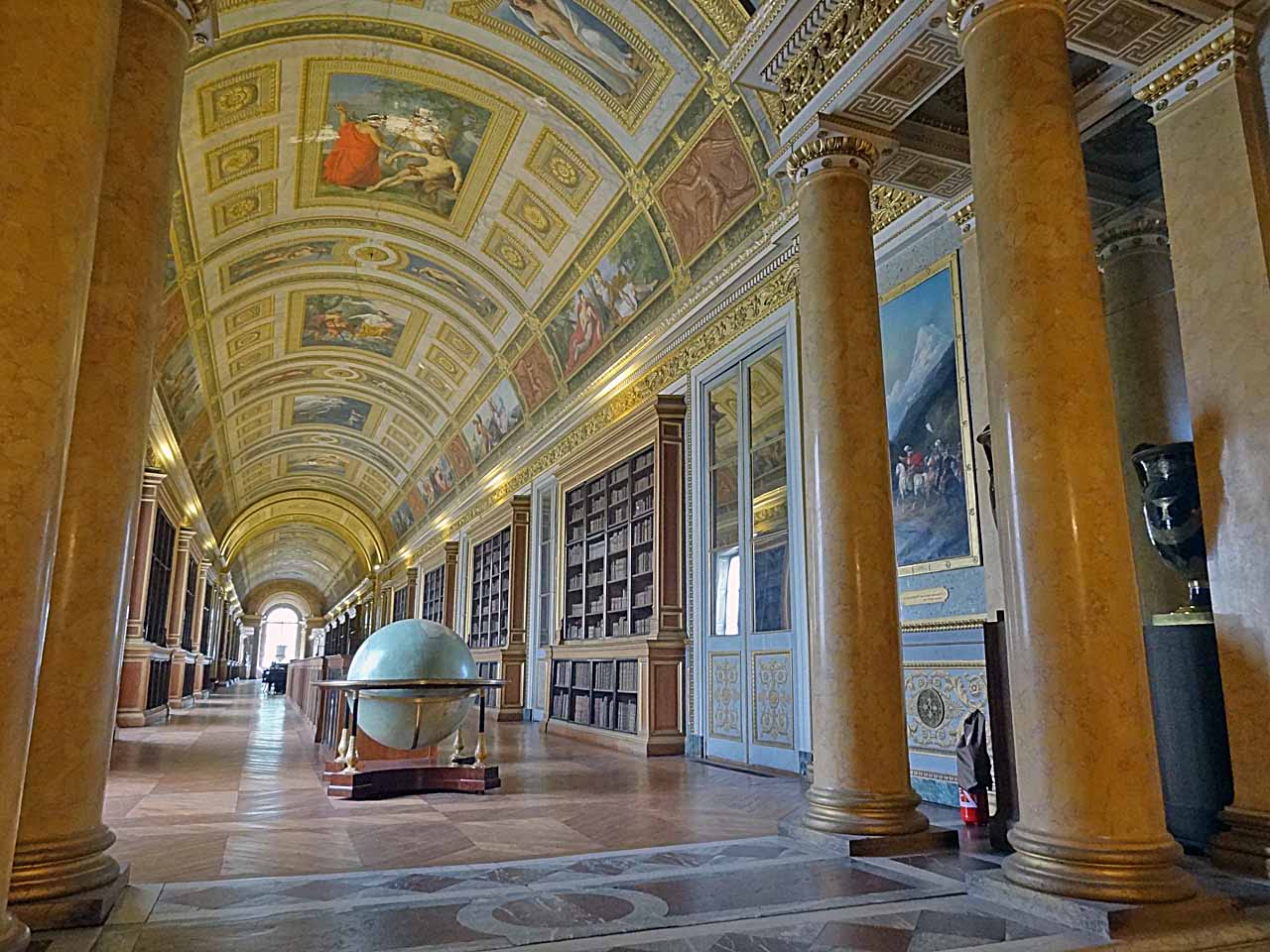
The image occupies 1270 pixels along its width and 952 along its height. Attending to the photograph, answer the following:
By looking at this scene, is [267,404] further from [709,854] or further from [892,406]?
[709,854]

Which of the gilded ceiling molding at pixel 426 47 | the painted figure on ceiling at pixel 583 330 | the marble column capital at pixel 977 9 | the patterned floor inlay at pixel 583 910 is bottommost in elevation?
the patterned floor inlay at pixel 583 910

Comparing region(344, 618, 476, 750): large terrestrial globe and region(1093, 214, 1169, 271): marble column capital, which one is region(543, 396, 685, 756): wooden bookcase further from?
region(1093, 214, 1169, 271): marble column capital

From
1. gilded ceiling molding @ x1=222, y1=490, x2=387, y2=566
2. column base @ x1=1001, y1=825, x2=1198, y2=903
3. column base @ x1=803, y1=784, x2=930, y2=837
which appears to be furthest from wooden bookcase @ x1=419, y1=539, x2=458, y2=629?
column base @ x1=1001, y1=825, x2=1198, y2=903

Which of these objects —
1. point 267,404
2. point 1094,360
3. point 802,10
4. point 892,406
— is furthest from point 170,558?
point 1094,360

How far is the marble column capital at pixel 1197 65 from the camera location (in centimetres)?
483

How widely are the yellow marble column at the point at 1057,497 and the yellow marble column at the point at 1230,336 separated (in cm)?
139

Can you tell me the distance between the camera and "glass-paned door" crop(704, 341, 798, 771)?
8.44m

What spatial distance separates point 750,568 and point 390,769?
13.3ft

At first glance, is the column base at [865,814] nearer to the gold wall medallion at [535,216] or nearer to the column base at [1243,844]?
the column base at [1243,844]

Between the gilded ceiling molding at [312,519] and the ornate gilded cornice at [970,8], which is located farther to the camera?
the gilded ceiling molding at [312,519]

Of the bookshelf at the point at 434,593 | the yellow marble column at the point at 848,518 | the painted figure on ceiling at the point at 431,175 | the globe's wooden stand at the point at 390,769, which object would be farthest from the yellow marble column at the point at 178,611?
the yellow marble column at the point at 848,518

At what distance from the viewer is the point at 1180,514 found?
16.1 feet

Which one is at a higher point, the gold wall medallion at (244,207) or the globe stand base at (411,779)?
the gold wall medallion at (244,207)

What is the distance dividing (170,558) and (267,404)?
441 centimetres
